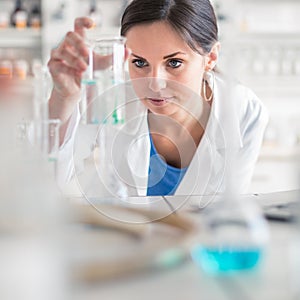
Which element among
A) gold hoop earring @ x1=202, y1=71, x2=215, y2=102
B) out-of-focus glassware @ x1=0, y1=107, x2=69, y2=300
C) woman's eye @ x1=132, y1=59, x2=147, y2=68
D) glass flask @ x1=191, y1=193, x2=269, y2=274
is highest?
glass flask @ x1=191, y1=193, x2=269, y2=274

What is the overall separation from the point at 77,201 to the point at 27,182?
266 mm

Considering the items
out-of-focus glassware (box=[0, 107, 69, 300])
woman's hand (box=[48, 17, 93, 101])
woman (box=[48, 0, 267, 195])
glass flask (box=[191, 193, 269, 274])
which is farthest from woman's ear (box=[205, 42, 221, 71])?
glass flask (box=[191, 193, 269, 274])

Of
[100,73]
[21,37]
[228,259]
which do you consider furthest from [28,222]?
[21,37]

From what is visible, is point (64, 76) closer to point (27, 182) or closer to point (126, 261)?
point (27, 182)

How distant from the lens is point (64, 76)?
1.16 m

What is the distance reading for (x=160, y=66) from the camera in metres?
1.43

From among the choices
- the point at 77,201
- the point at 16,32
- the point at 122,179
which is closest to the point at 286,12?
the point at 16,32

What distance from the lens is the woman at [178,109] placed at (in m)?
1.42

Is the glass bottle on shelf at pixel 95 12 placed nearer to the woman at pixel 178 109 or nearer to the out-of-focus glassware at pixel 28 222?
the woman at pixel 178 109

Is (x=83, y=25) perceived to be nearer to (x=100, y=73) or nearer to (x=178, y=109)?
(x=100, y=73)

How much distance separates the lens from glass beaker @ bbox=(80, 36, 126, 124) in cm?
105

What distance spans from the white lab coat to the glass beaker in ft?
0.48

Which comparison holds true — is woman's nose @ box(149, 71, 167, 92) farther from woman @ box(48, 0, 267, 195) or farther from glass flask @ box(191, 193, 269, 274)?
glass flask @ box(191, 193, 269, 274)

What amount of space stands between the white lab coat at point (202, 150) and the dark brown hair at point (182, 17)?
13 cm
